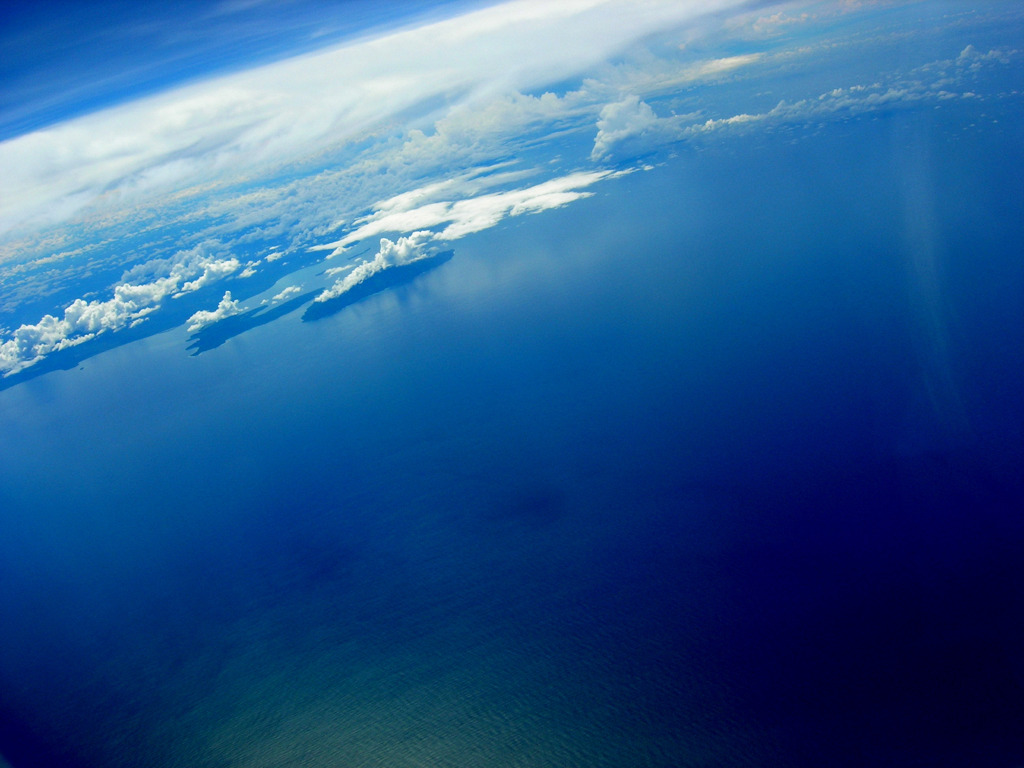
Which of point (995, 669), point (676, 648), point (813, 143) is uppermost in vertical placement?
point (813, 143)

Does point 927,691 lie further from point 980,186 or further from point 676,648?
point 980,186

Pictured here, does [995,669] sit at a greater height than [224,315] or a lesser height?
lesser

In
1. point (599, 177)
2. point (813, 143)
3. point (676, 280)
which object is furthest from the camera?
point (599, 177)

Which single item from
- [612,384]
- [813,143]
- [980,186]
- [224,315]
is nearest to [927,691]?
[612,384]

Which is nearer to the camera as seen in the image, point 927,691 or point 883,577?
point 927,691

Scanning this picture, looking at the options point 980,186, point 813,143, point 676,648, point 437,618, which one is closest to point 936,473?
A: point 676,648

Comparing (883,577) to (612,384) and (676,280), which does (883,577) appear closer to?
(612,384)

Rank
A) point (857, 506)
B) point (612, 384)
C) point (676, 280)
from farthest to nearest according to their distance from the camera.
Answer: point (676, 280)
point (612, 384)
point (857, 506)
